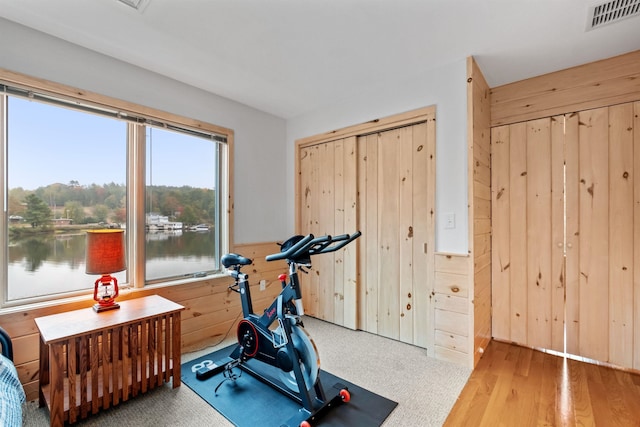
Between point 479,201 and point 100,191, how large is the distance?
10.0 ft

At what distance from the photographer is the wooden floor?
1.68 metres

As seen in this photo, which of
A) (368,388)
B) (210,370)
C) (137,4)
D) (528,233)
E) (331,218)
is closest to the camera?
(137,4)

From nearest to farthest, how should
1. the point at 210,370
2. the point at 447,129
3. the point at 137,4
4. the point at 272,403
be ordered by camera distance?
the point at 137,4 < the point at 272,403 < the point at 210,370 < the point at 447,129

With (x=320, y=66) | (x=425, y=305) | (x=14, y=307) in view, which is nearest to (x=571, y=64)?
(x=320, y=66)

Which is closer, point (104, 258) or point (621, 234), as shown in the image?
point (104, 258)

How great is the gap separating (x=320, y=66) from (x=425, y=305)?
2.29 m

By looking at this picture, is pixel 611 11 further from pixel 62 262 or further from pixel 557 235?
pixel 62 262

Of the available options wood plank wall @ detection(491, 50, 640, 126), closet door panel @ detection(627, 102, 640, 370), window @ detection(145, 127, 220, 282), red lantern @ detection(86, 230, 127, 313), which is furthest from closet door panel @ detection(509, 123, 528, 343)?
red lantern @ detection(86, 230, 127, 313)

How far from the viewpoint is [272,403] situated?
1850mm

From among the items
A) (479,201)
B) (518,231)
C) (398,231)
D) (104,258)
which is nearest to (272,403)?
(104,258)

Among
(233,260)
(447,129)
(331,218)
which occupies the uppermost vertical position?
(447,129)

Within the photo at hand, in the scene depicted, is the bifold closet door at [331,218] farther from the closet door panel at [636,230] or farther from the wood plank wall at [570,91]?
the closet door panel at [636,230]

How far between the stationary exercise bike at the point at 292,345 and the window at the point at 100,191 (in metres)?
1.04

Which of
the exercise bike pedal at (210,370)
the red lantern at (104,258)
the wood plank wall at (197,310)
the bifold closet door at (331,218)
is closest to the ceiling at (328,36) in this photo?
the bifold closet door at (331,218)
